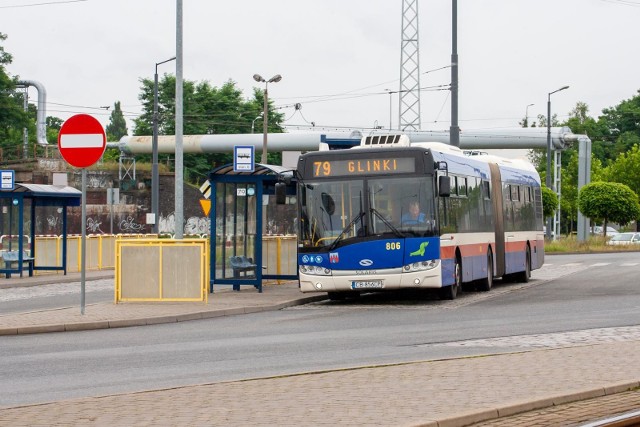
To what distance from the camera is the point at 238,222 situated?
2664cm

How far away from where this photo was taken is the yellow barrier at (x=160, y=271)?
23391 millimetres

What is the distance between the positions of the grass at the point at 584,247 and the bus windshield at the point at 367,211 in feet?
113

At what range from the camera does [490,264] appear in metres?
29.1

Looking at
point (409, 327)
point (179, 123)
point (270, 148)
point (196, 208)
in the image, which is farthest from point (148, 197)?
point (409, 327)

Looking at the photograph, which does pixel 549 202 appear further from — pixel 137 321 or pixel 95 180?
pixel 137 321

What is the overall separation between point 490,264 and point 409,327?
34.5 feet

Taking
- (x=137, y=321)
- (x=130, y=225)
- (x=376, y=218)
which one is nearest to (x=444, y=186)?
(x=376, y=218)

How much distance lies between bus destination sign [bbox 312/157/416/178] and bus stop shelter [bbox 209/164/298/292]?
7.67 ft

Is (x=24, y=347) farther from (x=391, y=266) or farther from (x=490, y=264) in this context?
(x=490, y=264)

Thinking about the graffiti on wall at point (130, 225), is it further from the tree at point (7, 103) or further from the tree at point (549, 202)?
the tree at point (549, 202)

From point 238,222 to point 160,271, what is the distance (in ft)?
11.0

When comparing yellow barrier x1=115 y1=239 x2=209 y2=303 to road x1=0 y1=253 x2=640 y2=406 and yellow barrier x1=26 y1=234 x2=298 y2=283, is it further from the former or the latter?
yellow barrier x1=26 y1=234 x2=298 y2=283

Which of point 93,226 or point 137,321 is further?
point 93,226

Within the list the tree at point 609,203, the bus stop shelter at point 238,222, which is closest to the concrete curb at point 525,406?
the bus stop shelter at point 238,222
